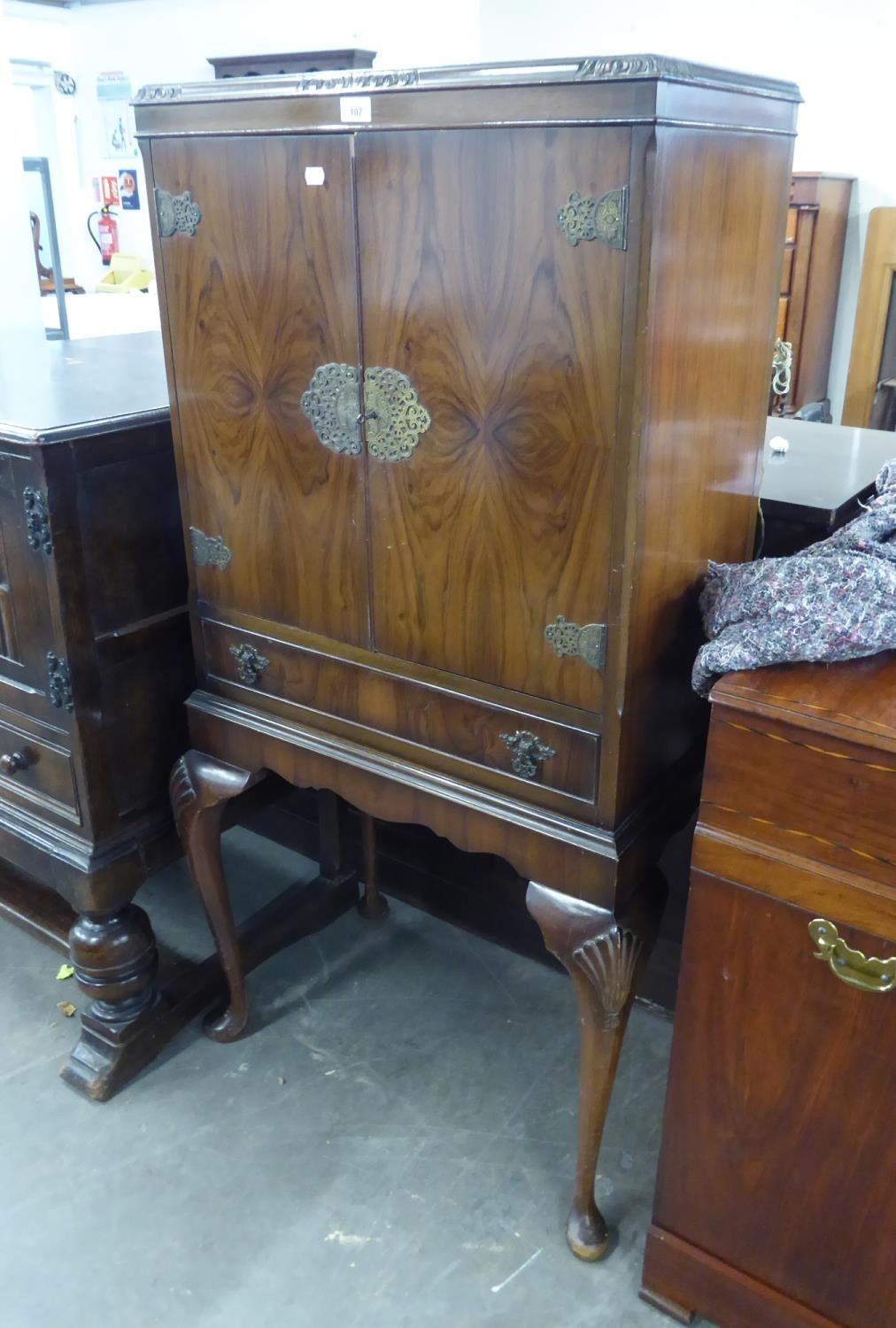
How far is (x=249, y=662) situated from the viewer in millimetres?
1504

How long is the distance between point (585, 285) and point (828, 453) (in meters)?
0.85

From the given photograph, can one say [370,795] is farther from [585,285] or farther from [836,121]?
[836,121]

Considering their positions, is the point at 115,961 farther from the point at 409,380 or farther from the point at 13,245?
the point at 13,245

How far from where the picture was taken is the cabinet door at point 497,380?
40.1 inches

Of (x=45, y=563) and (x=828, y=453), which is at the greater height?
(x=828, y=453)

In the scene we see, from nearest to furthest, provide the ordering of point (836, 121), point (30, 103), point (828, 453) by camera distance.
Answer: point (828, 453), point (836, 121), point (30, 103)

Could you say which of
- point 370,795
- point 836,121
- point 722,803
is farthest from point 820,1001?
point 836,121

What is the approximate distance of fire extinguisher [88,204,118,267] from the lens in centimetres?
646

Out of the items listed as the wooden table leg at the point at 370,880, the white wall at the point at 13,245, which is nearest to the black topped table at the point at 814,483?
the wooden table leg at the point at 370,880

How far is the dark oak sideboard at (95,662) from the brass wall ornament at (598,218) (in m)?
0.74

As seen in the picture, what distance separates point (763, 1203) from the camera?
1241mm

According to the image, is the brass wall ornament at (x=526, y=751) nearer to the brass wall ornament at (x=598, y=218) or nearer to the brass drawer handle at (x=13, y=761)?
the brass wall ornament at (x=598, y=218)

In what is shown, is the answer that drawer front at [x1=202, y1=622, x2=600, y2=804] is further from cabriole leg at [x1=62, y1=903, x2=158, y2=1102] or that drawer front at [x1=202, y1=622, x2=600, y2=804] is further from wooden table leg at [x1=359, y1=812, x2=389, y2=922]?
wooden table leg at [x1=359, y1=812, x2=389, y2=922]

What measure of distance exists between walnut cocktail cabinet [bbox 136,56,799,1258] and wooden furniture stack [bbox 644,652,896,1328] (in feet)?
0.40
